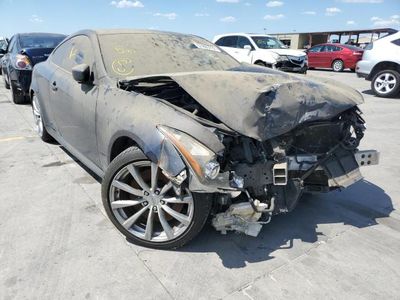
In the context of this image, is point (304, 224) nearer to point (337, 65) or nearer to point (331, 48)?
point (337, 65)

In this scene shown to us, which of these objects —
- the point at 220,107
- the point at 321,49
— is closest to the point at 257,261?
the point at 220,107

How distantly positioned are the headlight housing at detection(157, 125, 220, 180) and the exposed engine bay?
0.04 m

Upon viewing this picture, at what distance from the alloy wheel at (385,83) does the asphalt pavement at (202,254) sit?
665 cm

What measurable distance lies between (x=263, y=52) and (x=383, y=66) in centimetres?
448

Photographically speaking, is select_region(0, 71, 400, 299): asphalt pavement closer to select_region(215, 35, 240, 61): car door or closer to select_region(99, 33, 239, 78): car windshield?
select_region(99, 33, 239, 78): car windshield

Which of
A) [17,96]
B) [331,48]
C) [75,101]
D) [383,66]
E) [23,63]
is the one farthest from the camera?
[331,48]

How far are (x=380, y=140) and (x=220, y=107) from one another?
4.12 m

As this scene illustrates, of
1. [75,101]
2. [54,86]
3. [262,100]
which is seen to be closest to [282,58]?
[54,86]

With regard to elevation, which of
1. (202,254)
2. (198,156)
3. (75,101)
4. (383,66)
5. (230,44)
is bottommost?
(202,254)

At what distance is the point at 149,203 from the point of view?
260 cm

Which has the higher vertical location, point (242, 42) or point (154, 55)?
point (242, 42)

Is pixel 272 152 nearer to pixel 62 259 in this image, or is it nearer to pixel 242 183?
pixel 242 183

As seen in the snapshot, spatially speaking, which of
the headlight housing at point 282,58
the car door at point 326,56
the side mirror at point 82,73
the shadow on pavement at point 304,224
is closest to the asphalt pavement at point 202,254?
the shadow on pavement at point 304,224

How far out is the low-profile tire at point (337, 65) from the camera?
58.6ft
